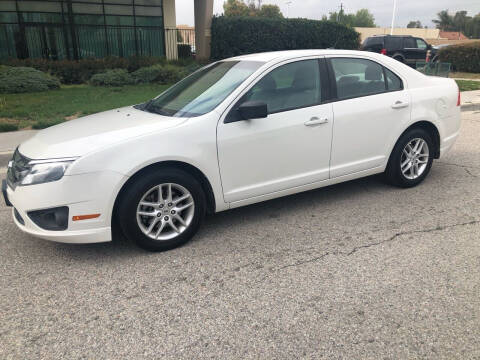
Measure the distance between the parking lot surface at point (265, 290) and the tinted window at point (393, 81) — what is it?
1.39m

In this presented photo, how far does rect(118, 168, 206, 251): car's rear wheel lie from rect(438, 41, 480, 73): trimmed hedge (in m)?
22.2

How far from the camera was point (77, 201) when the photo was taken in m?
3.26

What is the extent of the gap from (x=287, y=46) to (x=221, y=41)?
344cm

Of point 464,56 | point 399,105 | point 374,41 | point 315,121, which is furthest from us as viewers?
point 374,41

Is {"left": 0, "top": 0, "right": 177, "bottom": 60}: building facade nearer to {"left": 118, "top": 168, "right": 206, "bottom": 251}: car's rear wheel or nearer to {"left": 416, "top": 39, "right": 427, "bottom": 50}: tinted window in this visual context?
{"left": 416, "top": 39, "right": 427, "bottom": 50}: tinted window

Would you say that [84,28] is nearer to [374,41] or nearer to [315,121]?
[374,41]

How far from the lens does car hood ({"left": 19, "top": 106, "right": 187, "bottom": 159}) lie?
3.37 metres

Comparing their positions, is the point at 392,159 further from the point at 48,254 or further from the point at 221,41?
the point at 221,41

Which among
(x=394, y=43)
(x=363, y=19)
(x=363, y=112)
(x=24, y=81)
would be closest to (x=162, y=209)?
(x=363, y=112)

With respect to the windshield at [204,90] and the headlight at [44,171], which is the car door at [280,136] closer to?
the windshield at [204,90]

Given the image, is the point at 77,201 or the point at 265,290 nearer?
the point at 265,290

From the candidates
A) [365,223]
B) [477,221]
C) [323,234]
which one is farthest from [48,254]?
[477,221]

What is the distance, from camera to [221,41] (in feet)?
61.0

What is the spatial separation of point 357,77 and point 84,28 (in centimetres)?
1905
